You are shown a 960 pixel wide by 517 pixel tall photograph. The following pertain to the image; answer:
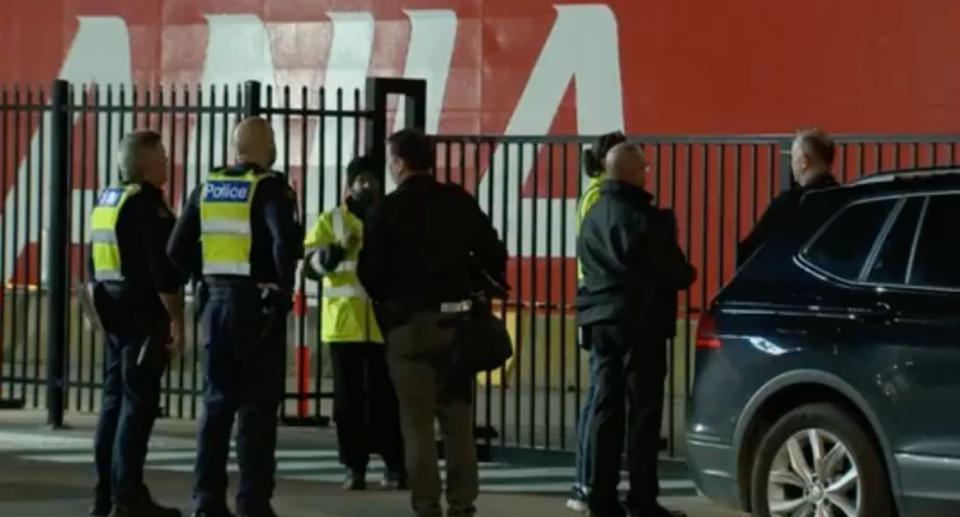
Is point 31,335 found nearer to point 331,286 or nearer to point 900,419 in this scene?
point 331,286

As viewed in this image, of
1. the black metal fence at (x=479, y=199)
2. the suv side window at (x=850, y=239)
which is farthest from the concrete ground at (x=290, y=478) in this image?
the suv side window at (x=850, y=239)

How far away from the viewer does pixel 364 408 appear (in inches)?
536

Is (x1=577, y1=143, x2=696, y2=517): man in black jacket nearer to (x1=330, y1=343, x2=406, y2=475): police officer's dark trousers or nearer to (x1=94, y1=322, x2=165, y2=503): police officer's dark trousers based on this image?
(x1=330, y1=343, x2=406, y2=475): police officer's dark trousers

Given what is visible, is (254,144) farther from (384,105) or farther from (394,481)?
(384,105)

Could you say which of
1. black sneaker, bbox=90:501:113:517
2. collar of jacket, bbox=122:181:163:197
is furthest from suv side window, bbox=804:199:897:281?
black sneaker, bbox=90:501:113:517

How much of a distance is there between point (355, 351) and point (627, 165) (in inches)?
87.0

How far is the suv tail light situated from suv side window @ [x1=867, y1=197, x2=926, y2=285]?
86cm

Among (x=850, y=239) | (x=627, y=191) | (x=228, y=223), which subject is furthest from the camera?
(x=627, y=191)

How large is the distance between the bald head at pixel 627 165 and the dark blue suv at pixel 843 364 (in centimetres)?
92

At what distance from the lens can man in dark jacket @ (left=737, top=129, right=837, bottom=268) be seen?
1205 cm

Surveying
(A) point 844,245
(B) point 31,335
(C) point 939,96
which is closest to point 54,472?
(A) point 844,245

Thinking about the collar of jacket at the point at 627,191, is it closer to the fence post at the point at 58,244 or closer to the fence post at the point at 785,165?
the fence post at the point at 785,165

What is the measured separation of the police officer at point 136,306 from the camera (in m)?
11.9

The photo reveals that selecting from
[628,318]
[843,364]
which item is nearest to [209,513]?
[628,318]
